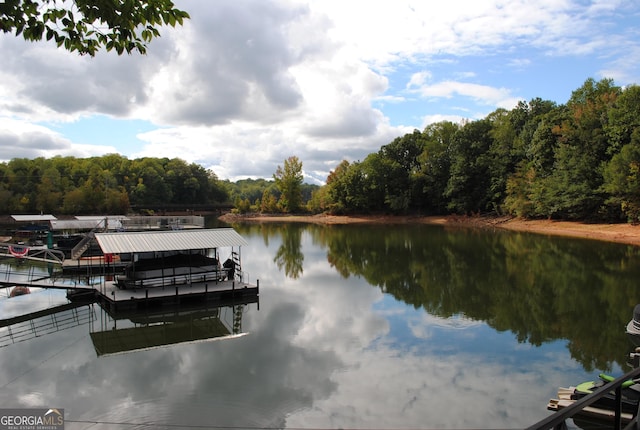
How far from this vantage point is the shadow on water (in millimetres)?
17344

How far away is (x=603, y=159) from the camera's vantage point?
51.9m

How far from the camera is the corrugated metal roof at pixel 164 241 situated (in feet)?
68.6

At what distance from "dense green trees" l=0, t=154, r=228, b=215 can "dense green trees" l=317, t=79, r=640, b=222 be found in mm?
44200

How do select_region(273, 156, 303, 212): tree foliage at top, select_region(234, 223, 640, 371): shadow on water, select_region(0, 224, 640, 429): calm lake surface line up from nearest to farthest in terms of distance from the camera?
select_region(0, 224, 640, 429): calm lake surface, select_region(234, 223, 640, 371): shadow on water, select_region(273, 156, 303, 212): tree foliage at top

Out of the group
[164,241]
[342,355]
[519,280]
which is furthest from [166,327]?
[519,280]

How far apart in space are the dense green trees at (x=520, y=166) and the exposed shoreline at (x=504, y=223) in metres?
1.52

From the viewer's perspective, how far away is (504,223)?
64062mm

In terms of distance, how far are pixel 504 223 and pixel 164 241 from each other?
53.5 metres

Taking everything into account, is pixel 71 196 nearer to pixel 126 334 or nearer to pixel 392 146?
pixel 392 146

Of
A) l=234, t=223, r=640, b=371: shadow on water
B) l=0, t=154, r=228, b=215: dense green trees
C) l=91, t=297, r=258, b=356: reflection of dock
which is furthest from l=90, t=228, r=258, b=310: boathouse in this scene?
l=0, t=154, r=228, b=215: dense green trees

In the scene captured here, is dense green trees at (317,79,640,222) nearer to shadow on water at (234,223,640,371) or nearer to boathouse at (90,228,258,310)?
shadow on water at (234,223,640,371)

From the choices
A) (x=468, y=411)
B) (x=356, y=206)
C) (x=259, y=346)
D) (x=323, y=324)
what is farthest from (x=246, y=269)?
(x=356, y=206)

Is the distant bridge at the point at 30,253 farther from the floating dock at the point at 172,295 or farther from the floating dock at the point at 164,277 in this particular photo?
the floating dock at the point at 172,295

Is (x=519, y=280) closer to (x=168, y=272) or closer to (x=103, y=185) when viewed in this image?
(x=168, y=272)
